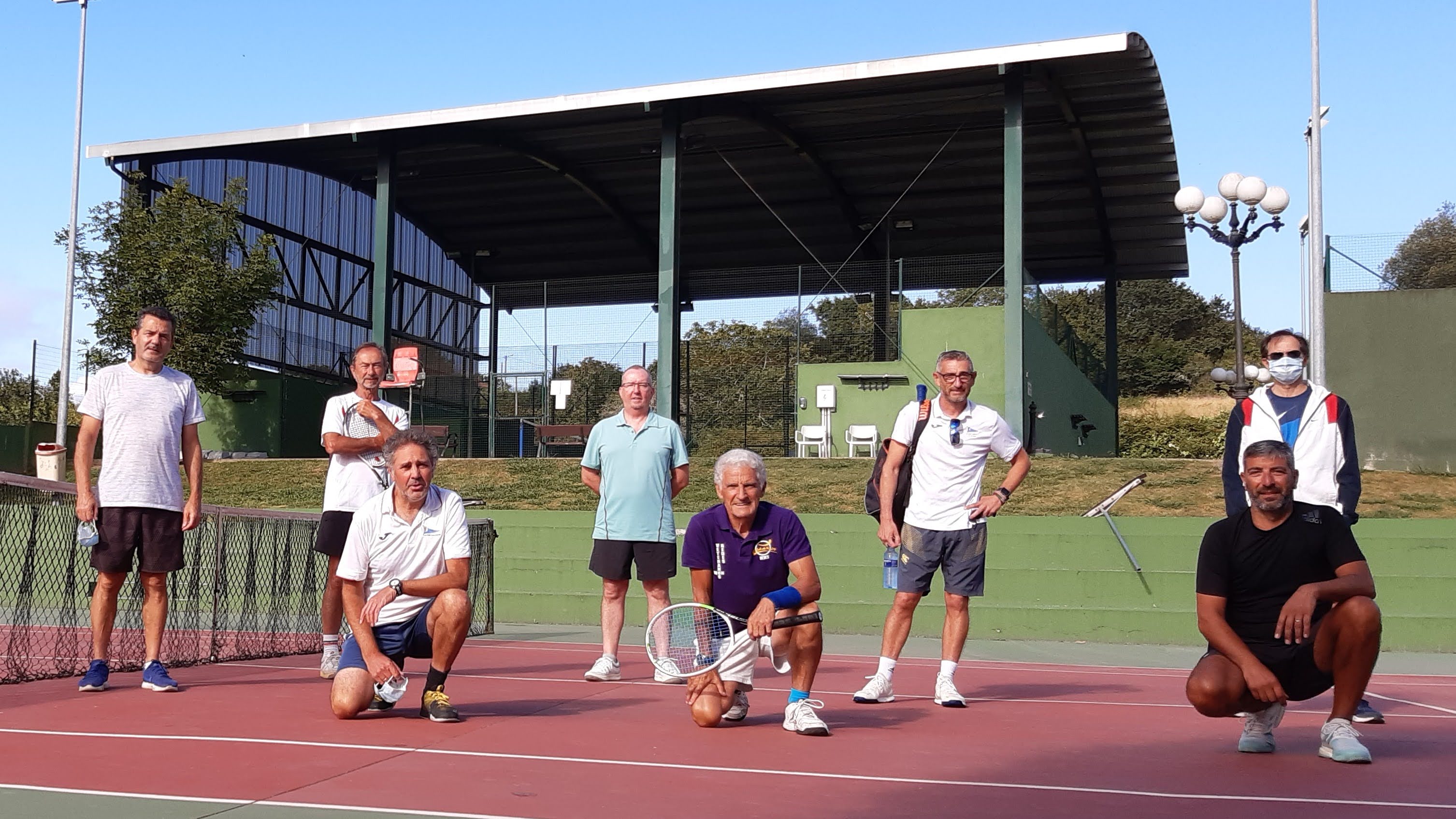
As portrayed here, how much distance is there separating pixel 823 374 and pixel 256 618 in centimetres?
1612

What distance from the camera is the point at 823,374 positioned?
24578 millimetres

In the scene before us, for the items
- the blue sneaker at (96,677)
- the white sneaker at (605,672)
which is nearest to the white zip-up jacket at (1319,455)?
the white sneaker at (605,672)

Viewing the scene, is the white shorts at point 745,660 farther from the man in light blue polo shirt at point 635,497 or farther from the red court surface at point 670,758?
the man in light blue polo shirt at point 635,497

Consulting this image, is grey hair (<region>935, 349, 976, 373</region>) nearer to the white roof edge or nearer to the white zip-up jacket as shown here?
the white zip-up jacket

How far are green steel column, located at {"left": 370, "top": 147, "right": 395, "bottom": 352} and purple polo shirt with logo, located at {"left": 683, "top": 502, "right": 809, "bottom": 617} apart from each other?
1954cm

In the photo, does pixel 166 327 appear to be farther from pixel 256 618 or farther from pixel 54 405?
pixel 54 405

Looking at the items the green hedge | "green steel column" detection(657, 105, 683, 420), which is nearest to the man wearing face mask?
"green steel column" detection(657, 105, 683, 420)

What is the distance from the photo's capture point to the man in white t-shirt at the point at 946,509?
6578 millimetres

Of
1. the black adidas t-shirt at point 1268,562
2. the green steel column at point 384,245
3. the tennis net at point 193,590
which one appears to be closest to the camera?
the black adidas t-shirt at point 1268,562

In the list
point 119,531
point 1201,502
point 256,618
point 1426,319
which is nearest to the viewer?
point 119,531

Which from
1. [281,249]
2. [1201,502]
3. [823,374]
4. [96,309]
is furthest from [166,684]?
[281,249]

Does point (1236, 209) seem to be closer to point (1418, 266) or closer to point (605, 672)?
point (1418, 266)

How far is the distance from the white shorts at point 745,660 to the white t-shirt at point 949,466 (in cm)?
151

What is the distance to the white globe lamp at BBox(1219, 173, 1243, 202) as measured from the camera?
17.0m
